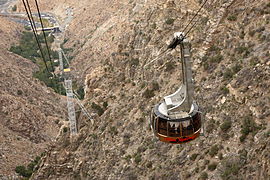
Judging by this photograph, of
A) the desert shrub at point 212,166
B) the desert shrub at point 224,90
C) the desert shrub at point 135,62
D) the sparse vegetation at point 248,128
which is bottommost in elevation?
the desert shrub at point 212,166

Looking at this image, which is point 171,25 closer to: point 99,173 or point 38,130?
point 99,173

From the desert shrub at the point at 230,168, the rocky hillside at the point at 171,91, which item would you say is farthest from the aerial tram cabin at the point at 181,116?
the desert shrub at the point at 230,168

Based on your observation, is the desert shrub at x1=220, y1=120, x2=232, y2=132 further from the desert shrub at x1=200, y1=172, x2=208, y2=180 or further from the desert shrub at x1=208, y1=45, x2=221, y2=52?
the desert shrub at x1=208, y1=45, x2=221, y2=52

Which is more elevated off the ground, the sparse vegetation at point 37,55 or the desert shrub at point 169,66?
the desert shrub at point 169,66

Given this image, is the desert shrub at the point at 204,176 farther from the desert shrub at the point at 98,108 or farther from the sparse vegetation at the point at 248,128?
the desert shrub at the point at 98,108

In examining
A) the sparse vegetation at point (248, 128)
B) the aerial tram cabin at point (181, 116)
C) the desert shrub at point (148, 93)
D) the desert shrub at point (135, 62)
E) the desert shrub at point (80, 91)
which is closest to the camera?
the aerial tram cabin at point (181, 116)

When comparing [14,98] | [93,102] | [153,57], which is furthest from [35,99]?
[153,57]

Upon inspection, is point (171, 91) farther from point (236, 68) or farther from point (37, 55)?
point (37, 55)
